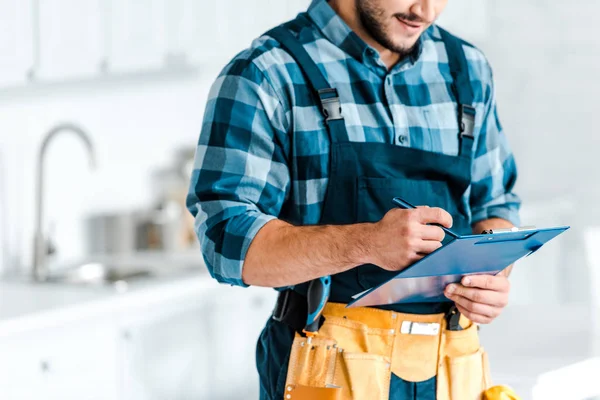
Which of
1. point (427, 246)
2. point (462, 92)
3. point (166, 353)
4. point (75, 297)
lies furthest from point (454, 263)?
point (166, 353)

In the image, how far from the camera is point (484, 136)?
1.60 meters

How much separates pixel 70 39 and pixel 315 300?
1653 millimetres

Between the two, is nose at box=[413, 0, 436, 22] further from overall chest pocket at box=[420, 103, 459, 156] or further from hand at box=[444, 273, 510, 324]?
hand at box=[444, 273, 510, 324]

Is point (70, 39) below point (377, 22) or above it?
above

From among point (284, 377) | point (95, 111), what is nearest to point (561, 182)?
point (95, 111)

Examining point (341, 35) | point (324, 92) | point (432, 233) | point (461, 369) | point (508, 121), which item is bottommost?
point (461, 369)

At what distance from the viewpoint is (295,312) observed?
4.61 feet

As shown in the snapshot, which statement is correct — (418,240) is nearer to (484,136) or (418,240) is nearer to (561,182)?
(484,136)

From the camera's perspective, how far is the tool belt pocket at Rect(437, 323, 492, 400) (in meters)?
1.41

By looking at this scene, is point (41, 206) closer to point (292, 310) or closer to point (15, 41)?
point (15, 41)

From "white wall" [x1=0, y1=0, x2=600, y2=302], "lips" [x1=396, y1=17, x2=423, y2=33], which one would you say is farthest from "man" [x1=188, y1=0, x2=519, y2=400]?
"white wall" [x1=0, y1=0, x2=600, y2=302]

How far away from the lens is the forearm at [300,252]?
121 cm

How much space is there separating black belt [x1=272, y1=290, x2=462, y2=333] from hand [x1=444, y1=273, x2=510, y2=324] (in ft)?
0.18

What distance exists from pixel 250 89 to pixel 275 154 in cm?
10
